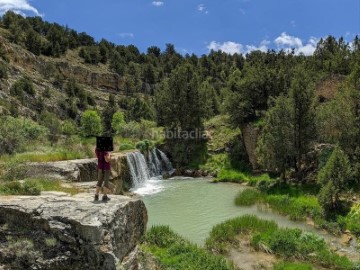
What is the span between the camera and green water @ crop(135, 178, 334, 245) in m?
18.3

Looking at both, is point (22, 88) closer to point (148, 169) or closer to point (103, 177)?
point (148, 169)

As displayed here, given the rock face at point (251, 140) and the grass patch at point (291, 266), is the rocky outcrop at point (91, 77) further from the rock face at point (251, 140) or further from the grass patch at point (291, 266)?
the grass patch at point (291, 266)

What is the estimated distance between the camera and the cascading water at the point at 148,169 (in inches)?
1208

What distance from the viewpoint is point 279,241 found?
588 inches

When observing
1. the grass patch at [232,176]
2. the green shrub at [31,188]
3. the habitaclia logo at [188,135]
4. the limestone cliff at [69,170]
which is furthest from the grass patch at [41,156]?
the habitaclia logo at [188,135]

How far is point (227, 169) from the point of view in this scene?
34.9 m

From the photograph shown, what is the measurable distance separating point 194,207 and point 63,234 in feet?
47.5

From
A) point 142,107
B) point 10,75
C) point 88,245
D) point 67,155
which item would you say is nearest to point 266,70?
point 67,155

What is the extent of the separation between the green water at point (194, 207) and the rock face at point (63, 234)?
24.6 ft

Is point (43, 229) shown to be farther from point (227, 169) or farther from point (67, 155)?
point (227, 169)

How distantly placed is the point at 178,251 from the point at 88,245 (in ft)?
18.2

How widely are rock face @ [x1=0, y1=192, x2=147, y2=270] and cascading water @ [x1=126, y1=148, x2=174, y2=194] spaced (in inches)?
762

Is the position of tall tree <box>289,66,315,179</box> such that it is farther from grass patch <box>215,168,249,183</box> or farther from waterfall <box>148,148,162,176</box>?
waterfall <box>148,148,162,176</box>

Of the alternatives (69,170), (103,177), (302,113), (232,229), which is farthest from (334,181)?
(69,170)
